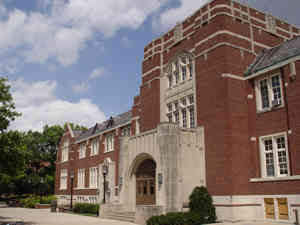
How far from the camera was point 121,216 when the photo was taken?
76.0 feet

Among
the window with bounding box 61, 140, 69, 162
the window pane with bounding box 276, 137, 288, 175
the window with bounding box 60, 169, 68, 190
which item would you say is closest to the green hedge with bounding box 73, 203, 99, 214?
the window pane with bounding box 276, 137, 288, 175

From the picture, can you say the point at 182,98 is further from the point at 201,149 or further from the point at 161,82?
the point at 201,149

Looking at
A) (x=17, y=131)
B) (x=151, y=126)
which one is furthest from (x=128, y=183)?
(x=17, y=131)

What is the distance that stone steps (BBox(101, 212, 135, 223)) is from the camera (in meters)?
22.0

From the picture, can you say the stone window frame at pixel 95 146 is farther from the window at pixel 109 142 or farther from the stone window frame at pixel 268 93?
the stone window frame at pixel 268 93

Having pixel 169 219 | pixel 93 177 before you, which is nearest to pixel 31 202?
pixel 93 177

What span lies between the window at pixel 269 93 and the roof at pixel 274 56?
893 mm

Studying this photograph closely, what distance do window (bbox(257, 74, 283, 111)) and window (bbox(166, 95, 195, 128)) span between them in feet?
16.3

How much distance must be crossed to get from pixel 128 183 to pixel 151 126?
214 inches

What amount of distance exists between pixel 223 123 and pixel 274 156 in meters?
3.57

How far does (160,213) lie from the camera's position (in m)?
19.5

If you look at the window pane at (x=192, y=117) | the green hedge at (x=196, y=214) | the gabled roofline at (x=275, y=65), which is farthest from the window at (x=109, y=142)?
the gabled roofline at (x=275, y=65)

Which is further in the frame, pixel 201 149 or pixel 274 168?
pixel 201 149

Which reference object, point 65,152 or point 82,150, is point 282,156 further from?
point 65,152
